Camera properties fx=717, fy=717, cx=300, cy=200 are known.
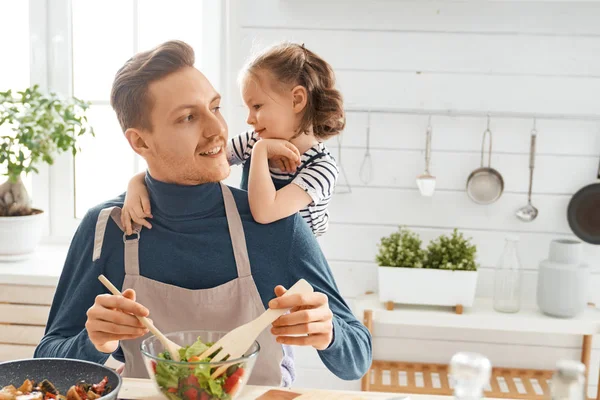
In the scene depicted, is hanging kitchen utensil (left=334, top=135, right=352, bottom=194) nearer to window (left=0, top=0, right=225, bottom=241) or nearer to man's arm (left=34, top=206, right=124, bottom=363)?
window (left=0, top=0, right=225, bottom=241)

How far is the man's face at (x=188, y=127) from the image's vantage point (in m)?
1.51

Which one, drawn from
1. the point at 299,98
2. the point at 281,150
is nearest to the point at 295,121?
the point at 299,98

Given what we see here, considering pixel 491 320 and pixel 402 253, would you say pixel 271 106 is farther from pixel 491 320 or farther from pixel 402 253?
pixel 491 320

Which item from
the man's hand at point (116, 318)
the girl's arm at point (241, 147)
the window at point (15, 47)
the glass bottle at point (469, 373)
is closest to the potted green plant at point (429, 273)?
the girl's arm at point (241, 147)

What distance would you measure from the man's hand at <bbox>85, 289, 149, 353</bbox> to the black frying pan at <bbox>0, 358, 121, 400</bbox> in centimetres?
6

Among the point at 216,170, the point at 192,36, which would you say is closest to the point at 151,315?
the point at 216,170

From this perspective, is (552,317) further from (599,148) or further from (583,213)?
(599,148)

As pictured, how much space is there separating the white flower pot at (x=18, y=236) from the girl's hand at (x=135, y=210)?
1284mm

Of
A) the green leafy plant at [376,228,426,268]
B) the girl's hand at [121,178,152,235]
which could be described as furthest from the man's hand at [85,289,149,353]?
the green leafy plant at [376,228,426,268]

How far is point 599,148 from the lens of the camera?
262 cm

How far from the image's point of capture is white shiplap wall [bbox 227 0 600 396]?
2580mm

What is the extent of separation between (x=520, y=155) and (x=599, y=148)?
0.93ft

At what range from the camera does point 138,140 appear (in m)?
1.58

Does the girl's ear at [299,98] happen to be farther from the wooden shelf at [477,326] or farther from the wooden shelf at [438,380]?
the wooden shelf at [438,380]
